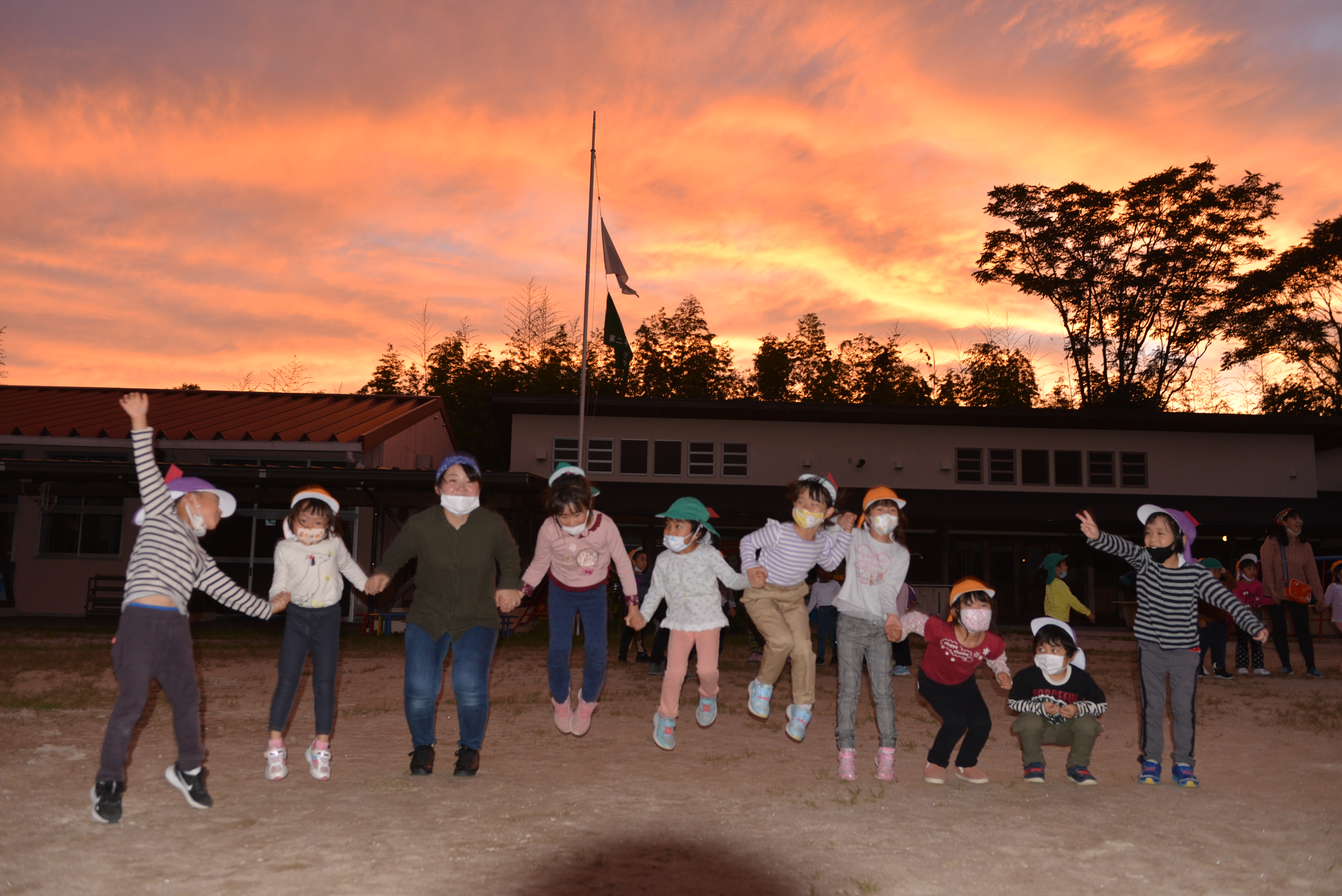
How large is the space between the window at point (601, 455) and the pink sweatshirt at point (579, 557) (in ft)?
68.7

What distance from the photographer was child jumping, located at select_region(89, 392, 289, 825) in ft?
15.9

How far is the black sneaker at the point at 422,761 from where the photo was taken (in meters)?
6.00

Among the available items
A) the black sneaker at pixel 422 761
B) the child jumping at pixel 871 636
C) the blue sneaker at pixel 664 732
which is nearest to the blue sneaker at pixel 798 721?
the child jumping at pixel 871 636

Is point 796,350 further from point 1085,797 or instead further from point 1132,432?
point 1085,797

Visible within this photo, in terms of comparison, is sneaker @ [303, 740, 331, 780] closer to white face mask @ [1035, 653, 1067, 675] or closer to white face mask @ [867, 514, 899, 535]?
white face mask @ [867, 514, 899, 535]

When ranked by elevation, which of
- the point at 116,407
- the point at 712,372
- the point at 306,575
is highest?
the point at 712,372

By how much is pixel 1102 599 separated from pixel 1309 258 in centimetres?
2040

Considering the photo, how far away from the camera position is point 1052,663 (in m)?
6.45

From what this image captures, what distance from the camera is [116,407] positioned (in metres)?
26.6

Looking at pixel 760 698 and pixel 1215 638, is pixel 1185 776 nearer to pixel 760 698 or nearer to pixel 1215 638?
pixel 760 698

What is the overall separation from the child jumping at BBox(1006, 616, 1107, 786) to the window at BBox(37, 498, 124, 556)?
22.2 metres

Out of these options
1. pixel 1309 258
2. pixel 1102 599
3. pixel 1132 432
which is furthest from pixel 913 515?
pixel 1309 258

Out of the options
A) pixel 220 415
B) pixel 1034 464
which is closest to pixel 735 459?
pixel 1034 464

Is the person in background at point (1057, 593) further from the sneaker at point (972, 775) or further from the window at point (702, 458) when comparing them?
the window at point (702, 458)
